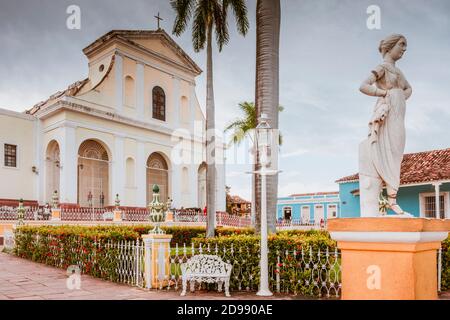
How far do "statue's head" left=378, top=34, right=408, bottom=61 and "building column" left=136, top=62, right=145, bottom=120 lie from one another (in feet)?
80.1

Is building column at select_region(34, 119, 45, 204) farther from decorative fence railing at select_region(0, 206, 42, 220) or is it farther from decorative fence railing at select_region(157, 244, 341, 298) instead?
decorative fence railing at select_region(157, 244, 341, 298)

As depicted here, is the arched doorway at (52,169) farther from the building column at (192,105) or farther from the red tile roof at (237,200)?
the red tile roof at (237,200)

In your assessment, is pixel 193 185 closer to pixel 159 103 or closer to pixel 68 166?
pixel 159 103


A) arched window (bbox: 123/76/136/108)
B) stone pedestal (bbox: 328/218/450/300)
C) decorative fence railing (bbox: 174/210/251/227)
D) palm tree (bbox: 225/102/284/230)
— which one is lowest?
decorative fence railing (bbox: 174/210/251/227)

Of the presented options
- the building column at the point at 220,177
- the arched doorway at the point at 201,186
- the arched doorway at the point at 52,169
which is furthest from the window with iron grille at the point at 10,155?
the building column at the point at 220,177

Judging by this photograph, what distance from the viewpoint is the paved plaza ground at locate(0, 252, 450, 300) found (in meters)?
6.88

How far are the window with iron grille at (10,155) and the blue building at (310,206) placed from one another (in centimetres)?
2143

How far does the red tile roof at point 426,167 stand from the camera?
1788 centimetres

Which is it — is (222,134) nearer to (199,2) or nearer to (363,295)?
(199,2)

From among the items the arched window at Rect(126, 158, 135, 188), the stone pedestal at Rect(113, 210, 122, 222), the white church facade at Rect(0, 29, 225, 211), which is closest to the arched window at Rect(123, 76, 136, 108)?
the white church facade at Rect(0, 29, 225, 211)

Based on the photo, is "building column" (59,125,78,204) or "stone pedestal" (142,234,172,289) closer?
"stone pedestal" (142,234,172,289)

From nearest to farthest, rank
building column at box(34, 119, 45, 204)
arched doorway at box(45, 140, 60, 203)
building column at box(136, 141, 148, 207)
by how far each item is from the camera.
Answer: building column at box(34, 119, 45, 204) → arched doorway at box(45, 140, 60, 203) → building column at box(136, 141, 148, 207)
